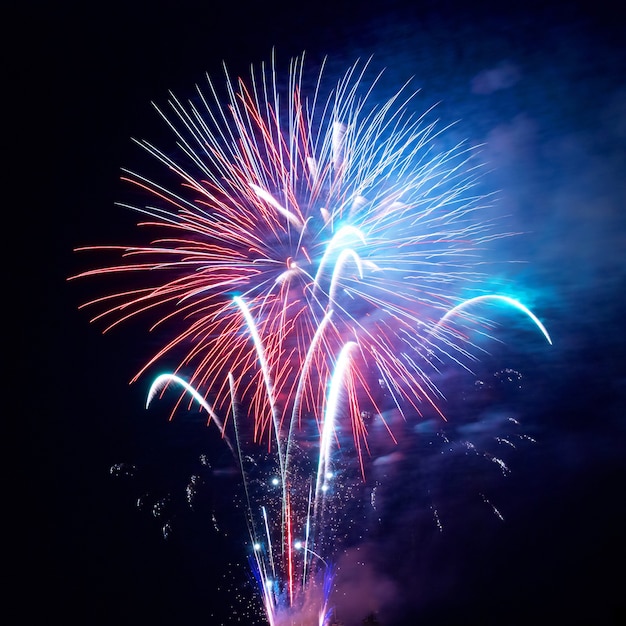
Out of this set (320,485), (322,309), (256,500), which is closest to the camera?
(322,309)

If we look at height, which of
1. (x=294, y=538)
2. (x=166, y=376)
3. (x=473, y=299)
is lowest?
(x=294, y=538)

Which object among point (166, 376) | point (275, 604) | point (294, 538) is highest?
point (166, 376)

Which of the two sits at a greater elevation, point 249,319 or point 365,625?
point 249,319

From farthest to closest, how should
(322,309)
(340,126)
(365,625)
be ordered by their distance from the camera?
(365,625) → (322,309) → (340,126)

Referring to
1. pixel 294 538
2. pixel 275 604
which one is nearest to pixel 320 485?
pixel 294 538

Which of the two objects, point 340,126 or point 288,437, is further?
point 288,437

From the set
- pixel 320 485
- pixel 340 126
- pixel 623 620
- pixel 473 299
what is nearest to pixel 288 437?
pixel 320 485

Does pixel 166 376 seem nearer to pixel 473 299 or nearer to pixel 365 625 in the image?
pixel 473 299

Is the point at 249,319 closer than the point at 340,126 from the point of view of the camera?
No

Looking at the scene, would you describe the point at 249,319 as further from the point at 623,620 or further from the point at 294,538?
the point at 623,620
